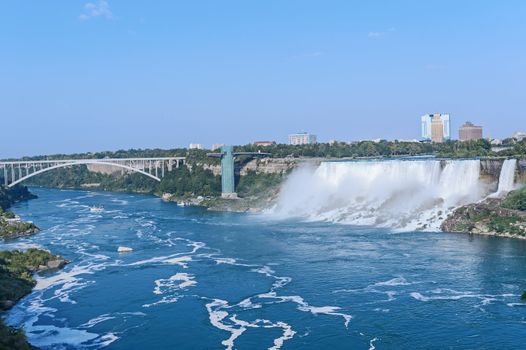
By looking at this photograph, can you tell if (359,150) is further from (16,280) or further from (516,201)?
(16,280)

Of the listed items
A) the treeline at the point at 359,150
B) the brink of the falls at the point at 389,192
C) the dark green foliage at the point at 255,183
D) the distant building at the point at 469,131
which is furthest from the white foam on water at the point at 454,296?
the distant building at the point at 469,131

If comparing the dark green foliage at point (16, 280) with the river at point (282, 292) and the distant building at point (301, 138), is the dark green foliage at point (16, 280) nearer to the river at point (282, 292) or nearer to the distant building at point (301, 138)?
the river at point (282, 292)

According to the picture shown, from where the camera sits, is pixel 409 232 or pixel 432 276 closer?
pixel 432 276

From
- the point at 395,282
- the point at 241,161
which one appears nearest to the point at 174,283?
the point at 395,282

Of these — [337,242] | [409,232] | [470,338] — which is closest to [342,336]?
[470,338]

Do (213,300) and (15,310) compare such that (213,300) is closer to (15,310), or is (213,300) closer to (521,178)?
(15,310)

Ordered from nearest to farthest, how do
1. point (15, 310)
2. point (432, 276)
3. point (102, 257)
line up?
1. point (15, 310)
2. point (432, 276)
3. point (102, 257)

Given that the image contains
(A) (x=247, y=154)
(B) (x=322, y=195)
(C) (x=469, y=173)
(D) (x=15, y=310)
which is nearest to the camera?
(D) (x=15, y=310)

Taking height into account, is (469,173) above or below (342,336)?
above
